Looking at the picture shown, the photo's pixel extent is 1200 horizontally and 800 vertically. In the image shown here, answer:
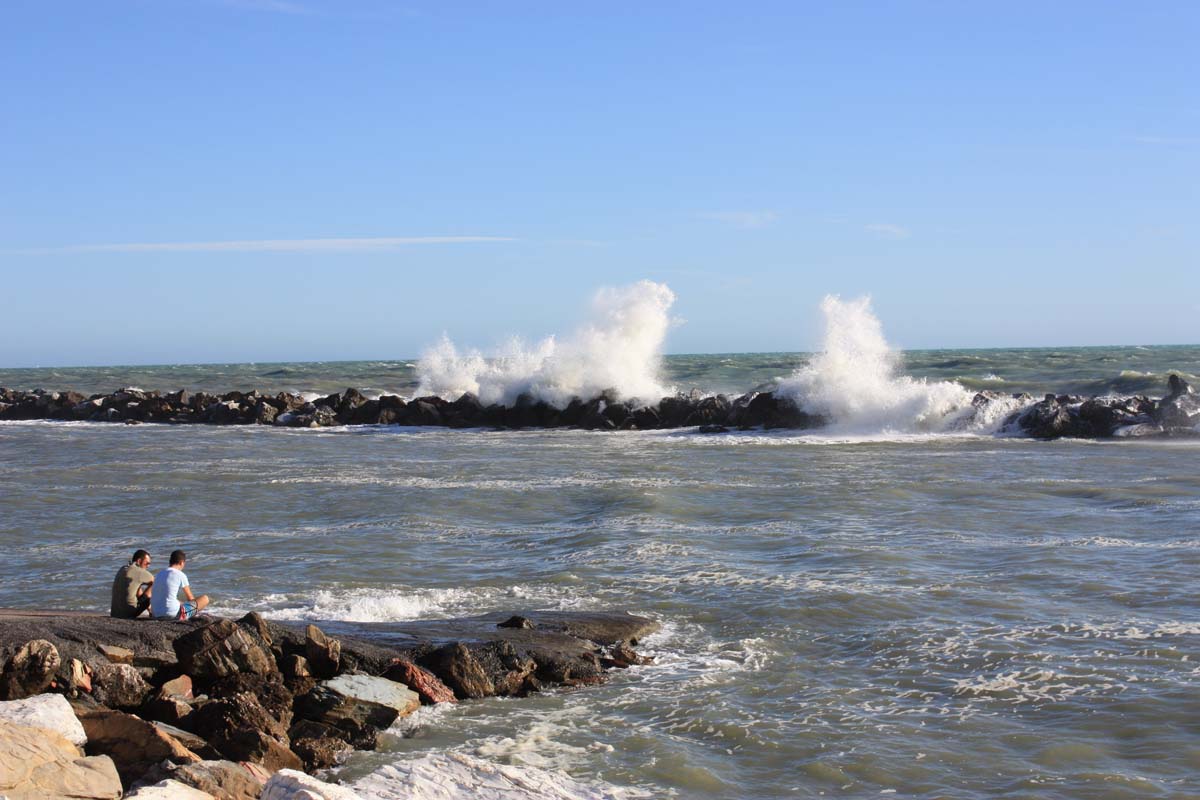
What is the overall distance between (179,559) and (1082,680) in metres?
6.32

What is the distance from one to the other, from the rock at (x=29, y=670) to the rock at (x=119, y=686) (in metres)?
0.25

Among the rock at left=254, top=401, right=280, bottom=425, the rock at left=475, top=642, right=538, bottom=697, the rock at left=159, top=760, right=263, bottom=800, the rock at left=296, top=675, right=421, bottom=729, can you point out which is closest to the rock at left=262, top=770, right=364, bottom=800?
the rock at left=159, top=760, right=263, bottom=800

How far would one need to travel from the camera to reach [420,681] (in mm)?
7875

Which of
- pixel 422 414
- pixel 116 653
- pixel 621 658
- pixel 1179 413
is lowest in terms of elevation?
pixel 621 658

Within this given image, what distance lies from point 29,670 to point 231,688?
3.75ft

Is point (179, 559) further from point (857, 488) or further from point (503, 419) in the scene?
point (503, 419)

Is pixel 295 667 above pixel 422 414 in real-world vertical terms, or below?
below

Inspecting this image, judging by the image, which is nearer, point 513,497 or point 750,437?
point 513,497

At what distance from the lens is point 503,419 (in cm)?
3275

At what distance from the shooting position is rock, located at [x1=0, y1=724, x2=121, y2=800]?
17.3ft

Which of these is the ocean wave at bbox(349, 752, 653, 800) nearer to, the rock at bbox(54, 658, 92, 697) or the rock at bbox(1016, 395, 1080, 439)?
the rock at bbox(54, 658, 92, 697)

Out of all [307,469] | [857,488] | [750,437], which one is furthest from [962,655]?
[750,437]

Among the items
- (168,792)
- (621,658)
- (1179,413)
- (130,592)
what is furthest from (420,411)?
(168,792)

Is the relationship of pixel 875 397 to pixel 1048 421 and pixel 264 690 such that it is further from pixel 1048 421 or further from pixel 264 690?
pixel 264 690
